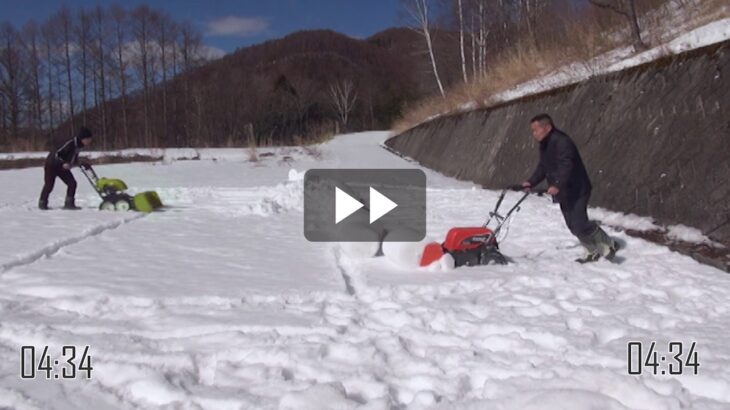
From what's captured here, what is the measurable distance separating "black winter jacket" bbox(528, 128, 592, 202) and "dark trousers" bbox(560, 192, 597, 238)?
43 millimetres

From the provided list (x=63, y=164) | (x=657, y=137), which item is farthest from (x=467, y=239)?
(x=63, y=164)

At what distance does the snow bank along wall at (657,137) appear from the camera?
233 inches

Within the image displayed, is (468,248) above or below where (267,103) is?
below

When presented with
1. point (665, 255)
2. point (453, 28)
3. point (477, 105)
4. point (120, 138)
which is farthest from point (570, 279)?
point (120, 138)

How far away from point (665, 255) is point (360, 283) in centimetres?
330

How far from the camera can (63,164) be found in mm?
9445

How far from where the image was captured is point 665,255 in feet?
18.3

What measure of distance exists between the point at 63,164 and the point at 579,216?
28.3 feet

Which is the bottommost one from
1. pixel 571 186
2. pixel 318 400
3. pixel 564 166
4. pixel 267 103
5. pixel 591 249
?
pixel 318 400
